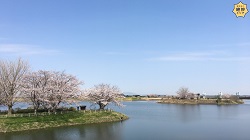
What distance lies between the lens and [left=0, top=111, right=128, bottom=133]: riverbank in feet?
173

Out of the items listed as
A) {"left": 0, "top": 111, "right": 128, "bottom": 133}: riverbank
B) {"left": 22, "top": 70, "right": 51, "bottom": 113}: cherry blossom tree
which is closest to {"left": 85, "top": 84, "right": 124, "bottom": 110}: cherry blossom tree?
{"left": 0, "top": 111, "right": 128, "bottom": 133}: riverbank

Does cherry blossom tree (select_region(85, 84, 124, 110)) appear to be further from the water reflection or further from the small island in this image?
the small island

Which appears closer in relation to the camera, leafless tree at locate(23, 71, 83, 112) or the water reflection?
leafless tree at locate(23, 71, 83, 112)

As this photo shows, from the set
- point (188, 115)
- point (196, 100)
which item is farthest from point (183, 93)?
point (188, 115)

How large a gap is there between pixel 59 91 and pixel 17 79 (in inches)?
390

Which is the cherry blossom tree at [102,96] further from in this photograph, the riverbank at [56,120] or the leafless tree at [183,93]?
the leafless tree at [183,93]

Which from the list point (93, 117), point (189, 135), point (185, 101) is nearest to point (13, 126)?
point (93, 117)

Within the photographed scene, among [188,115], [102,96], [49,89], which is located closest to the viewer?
[49,89]

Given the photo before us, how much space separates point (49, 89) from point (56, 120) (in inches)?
306

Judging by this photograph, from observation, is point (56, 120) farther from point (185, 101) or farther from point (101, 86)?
point (185, 101)

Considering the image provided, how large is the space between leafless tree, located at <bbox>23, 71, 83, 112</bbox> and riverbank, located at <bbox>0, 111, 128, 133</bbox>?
3658 mm

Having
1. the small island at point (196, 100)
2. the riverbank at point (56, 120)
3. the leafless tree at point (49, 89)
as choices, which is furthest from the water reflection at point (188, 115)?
the small island at point (196, 100)

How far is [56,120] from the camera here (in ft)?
196

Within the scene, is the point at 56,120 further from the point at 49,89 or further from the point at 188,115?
the point at 188,115
